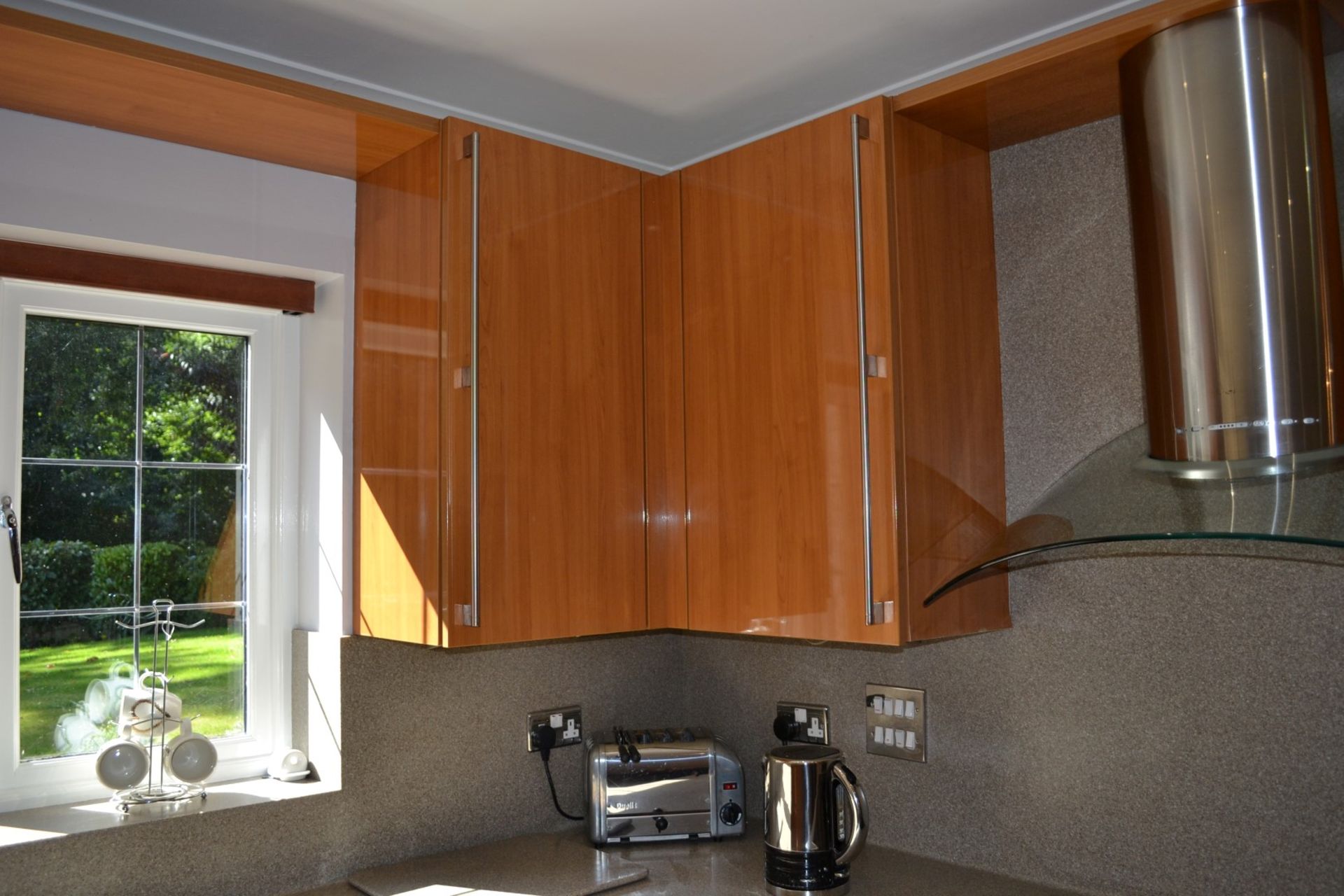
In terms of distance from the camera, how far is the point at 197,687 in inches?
84.2

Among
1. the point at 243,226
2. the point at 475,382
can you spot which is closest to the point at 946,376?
the point at 475,382

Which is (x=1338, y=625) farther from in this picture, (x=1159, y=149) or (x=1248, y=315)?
(x=1159, y=149)

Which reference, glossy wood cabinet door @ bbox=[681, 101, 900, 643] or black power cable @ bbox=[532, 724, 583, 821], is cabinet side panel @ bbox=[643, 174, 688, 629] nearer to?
glossy wood cabinet door @ bbox=[681, 101, 900, 643]

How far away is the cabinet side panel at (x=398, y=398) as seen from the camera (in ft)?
6.40

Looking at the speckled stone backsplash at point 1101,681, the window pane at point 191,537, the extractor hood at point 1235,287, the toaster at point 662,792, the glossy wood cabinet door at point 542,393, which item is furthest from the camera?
the toaster at point 662,792

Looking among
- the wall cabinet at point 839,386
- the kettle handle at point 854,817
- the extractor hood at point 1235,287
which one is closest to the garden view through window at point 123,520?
the wall cabinet at point 839,386

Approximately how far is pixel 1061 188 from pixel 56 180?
186cm

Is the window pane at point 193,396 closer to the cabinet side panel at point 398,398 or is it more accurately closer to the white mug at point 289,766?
the cabinet side panel at point 398,398

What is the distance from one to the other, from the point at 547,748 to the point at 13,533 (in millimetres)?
1167

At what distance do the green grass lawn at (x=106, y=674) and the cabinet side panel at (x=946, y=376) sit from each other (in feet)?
4.62

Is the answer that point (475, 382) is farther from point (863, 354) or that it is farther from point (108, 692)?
point (108, 692)

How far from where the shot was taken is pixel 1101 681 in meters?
1.89

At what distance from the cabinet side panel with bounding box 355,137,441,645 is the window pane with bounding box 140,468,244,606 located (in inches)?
11.5

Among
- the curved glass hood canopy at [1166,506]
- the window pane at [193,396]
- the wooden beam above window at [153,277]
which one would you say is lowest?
the curved glass hood canopy at [1166,506]
